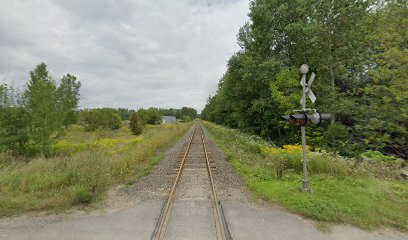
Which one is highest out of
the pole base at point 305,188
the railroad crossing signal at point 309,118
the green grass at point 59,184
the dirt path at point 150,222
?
the railroad crossing signal at point 309,118

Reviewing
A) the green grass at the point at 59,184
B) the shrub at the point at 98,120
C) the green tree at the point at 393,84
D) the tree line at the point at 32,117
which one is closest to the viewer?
the green grass at the point at 59,184

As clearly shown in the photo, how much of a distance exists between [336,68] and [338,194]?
13.4m

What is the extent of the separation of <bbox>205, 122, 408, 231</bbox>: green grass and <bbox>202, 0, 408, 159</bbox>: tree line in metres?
1.27

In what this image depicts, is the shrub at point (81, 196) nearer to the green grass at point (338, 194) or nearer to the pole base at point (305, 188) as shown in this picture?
the green grass at point (338, 194)

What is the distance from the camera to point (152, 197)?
684 centimetres

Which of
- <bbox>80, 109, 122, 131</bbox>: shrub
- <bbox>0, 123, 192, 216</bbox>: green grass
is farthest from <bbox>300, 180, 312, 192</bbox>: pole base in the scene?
<bbox>80, 109, 122, 131</bbox>: shrub

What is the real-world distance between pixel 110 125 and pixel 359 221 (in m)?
57.1

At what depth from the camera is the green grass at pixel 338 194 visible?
516 centimetres

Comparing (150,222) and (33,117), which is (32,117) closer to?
(33,117)

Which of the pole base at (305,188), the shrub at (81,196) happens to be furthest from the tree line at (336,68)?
the shrub at (81,196)

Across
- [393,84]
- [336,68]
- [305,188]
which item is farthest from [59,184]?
[336,68]

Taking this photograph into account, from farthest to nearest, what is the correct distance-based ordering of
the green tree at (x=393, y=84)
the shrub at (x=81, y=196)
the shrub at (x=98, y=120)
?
the shrub at (x=98, y=120)
the green tree at (x=393, y=84)
the shrub at (x=81, y=196)

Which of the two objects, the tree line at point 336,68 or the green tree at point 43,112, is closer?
the tree line at point 336,68

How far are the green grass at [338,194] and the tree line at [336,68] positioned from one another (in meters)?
1.27
